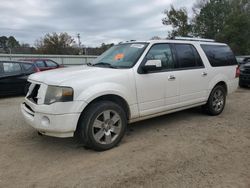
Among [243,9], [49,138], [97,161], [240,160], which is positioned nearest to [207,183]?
[240,160]

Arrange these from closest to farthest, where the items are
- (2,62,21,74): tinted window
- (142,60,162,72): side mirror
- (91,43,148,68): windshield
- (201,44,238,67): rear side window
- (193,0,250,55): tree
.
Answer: (142,60,162,72): side mirror → (91,43,148,68): windshield → (201,44,238,67): rear side window → (2,62,21,74): tinted window → (193,0,250,55): tree

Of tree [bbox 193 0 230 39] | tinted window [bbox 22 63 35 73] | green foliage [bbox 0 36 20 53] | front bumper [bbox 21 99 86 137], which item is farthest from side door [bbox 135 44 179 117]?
green foliage [bbox 0 36 20 53]

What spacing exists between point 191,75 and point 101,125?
2.35 m

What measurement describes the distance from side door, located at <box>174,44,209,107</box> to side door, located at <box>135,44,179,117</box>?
21cm

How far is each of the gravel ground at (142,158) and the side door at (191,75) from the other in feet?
1.96

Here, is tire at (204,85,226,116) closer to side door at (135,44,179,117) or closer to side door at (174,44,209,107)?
side door at (174,44,209,107)

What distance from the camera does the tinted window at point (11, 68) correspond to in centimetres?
866

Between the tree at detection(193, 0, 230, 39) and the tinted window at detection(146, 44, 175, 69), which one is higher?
the tree at detection(193, 0, 230, 39)

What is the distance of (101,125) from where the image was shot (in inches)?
149

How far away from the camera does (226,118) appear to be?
5.66 meters

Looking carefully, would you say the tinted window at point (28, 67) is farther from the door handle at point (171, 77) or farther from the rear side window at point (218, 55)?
the rear side window at point (218, 55)

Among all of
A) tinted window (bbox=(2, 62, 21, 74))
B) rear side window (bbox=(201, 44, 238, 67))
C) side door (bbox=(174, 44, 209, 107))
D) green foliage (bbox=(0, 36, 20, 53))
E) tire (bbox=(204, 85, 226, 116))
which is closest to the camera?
side door (bbox=(174, 44, 209, 107))

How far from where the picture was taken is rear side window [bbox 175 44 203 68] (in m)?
4.97

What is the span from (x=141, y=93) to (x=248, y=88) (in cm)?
835
